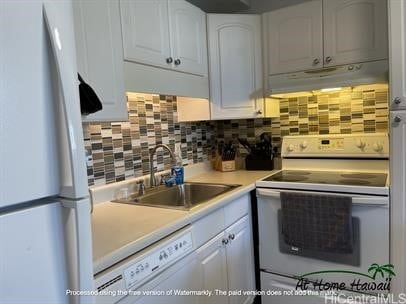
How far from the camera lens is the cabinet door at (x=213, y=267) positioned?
4.67 ft

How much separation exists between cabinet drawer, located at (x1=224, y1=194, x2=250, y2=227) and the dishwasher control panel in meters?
0.40

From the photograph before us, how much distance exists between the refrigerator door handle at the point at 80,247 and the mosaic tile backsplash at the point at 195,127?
939 mm

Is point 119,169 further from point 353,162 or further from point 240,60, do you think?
point 353,162

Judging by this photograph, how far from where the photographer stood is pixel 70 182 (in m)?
0.68

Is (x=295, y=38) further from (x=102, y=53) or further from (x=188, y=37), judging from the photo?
(x=102, y=53)

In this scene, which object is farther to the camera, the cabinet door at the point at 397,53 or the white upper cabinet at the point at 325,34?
the white upper cabinet at the point at 325,34

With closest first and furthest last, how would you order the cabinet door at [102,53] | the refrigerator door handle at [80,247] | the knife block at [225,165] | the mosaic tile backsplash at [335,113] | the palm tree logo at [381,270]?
the refrigerator door handle at [80,247]
the cabinet door at [102,53]
the palm tree logo at [381,270]
the mosaic tile backsplash at [335,113]
the knife block at [225,165]

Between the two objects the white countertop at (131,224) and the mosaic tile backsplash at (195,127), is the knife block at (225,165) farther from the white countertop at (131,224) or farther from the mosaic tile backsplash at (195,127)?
the white countertop at (131,224)

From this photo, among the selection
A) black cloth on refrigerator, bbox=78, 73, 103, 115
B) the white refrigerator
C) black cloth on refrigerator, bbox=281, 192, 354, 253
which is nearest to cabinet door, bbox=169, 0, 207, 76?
black cloth on refrigerator, bbox=78, 73, 103, 115

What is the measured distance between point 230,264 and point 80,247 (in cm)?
118

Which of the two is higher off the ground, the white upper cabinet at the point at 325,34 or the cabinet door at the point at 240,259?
the white upper cabinet at the point at 325,34

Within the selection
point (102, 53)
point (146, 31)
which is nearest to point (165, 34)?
point (146, 31)

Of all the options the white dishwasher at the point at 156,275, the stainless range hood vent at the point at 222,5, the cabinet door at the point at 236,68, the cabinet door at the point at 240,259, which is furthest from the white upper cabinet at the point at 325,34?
the white dishwasher at the point at 156,275

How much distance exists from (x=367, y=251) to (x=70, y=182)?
163 cm
